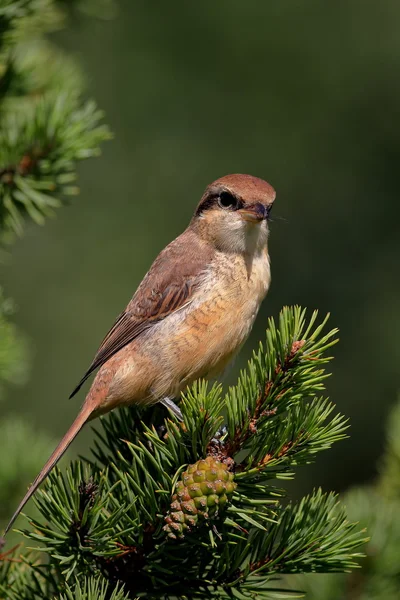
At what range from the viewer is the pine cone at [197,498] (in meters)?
2.40

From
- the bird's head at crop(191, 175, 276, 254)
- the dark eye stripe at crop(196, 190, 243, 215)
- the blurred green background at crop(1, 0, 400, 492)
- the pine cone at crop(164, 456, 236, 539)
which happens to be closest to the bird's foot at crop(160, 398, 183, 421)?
the bird's head at crop(191, 175, 276, 254)

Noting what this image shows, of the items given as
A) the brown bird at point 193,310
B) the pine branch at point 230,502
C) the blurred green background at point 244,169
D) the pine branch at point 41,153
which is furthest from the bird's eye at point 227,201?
the blurred green background at point 244,169

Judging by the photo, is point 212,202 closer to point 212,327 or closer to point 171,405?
point 212,327

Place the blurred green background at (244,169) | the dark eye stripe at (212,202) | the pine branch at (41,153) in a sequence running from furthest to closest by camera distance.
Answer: the blurred green background at (244,169)
the dark eye stripe at (212,202)
the pine branch at (41,153)

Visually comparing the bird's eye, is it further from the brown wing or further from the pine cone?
the pine cone

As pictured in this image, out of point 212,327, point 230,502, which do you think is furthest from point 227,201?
point 230,502

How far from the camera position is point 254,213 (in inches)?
165

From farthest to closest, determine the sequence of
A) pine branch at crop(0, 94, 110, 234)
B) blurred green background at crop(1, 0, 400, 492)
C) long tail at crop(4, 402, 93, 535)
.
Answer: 1. blurred green background at crop(1, 0, 400, 492)
2. pine branch at crop(0, 94, 110, 234)
3. long tail at crop(4, 402, 93, 535)

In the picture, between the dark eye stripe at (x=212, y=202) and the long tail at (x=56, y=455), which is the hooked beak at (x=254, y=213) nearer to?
the dark eye stripe at (x=212, y=202)

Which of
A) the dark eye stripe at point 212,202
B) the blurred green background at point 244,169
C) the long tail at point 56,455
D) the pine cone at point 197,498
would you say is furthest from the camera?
the blurred green background at point 244,169

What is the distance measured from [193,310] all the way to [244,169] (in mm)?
4068

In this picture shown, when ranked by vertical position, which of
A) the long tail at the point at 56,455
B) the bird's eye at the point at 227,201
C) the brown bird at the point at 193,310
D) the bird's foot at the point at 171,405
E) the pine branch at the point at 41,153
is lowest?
the bird's foot at the point at 171,405

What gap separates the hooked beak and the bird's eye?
3.6 inches

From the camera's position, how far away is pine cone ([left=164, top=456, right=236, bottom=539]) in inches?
94.4
